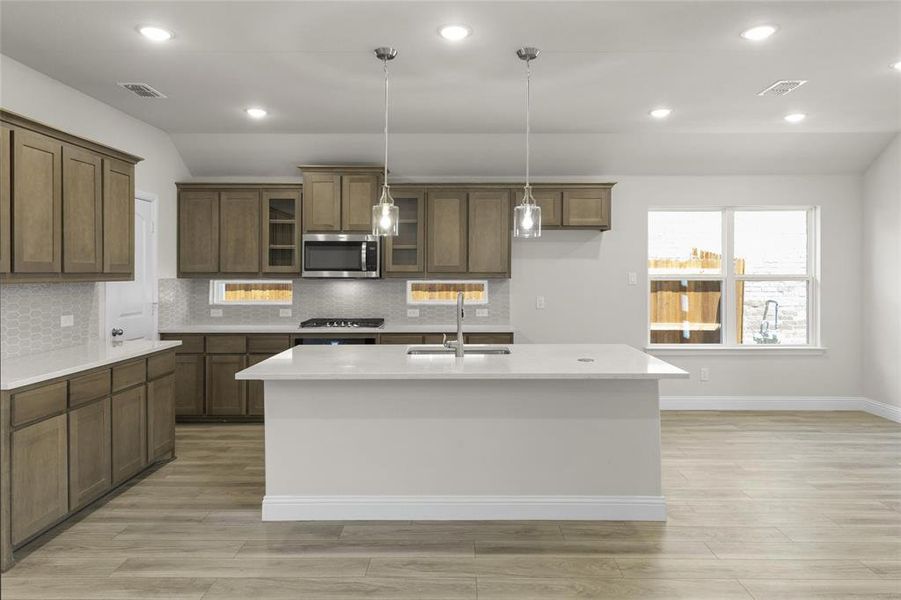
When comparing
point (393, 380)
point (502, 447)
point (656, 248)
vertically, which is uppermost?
point (656, 248)

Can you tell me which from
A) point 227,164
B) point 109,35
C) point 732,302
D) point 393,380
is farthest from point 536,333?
point 109,35

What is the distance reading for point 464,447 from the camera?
10.9 ft

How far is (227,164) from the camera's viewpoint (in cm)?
593

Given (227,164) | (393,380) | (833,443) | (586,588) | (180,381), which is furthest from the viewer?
(227,164)

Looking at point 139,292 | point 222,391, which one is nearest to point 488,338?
point 222,391

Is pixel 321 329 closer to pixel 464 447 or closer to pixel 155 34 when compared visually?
pixel 464 447

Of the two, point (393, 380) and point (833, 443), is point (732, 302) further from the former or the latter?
point (393, 380)

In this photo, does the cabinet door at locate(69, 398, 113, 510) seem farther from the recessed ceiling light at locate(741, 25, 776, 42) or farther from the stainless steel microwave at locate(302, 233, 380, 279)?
the recessed ceiling light at locate(741, 25, 776, 42)

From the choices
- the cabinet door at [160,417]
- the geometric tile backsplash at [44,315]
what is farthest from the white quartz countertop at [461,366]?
the geometric tile backsplash at [44,315]

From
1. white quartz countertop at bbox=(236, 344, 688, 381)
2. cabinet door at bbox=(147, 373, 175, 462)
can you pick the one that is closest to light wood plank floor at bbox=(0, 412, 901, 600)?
cabinet door at bbox=(147, 373, 175, 462)

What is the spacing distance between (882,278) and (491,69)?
4563 mm

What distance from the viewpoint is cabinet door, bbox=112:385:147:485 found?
11.8 ft

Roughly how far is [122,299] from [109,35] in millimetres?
2316

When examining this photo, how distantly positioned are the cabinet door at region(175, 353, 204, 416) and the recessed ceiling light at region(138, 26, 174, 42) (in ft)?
9.87
